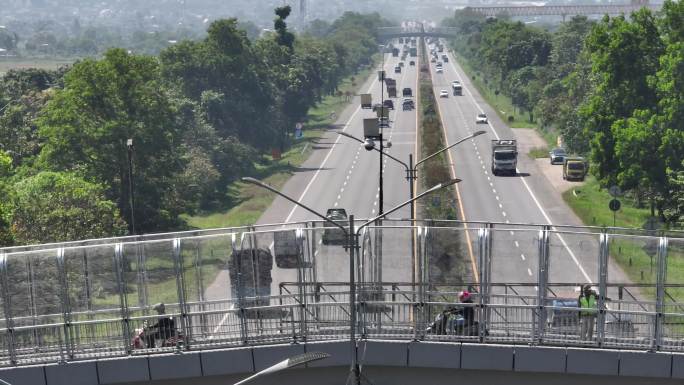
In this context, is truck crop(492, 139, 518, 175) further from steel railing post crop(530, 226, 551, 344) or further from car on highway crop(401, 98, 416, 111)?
steel railing post crop(530, 226, 551, 344)

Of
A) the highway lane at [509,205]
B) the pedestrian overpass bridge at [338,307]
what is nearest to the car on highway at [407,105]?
the highway lane at [509,205]

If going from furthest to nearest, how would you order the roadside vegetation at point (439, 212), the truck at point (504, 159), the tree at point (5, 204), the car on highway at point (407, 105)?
the car on highway at point (407, 105)
the truck at point (504, 159)
the tree at point (5, 204)
the roadside vegetation at point (439, 212)

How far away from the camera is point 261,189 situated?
97.6m

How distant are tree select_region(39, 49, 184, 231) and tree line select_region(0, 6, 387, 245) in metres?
0.08

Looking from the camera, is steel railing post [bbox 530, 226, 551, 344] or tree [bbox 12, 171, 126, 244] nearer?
steel railing post [bbox 530, 226, 551, 344]

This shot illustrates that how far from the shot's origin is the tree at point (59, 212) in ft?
200

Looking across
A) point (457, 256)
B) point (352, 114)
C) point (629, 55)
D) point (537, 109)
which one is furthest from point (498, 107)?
point (457, 256)

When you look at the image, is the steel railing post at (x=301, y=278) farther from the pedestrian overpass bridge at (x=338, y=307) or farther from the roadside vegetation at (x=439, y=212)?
the roadside vegetation at (x=439, y=212)

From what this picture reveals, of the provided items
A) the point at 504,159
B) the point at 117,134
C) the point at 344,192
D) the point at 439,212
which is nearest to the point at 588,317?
the point at 439,212

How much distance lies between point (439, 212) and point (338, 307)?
140 ft

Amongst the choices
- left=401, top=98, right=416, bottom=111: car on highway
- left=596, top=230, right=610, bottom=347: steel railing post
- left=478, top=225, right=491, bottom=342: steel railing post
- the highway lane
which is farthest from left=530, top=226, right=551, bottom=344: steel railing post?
left=401, top=98, right=416, bottom=111: car on highway

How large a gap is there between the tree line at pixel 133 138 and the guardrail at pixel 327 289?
26541 millimetres

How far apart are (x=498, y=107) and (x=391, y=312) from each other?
138788mm

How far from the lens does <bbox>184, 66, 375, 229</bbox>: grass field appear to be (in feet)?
273
